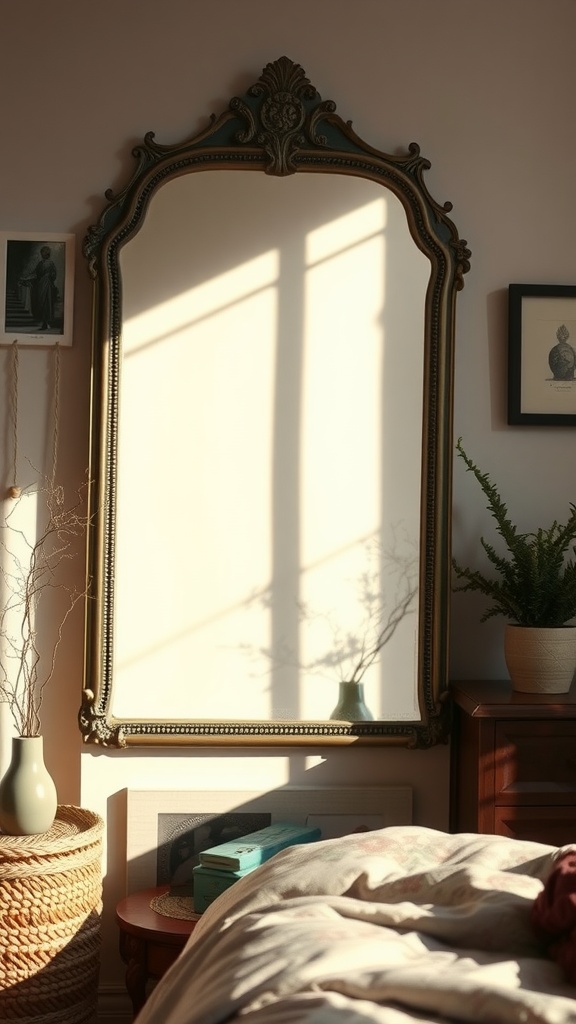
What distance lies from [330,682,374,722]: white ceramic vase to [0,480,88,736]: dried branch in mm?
787

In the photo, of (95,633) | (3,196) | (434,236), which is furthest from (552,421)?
(3,196)

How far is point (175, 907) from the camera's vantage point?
110 inches

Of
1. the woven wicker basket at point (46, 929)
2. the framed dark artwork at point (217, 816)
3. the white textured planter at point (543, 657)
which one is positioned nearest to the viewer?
the woven wicker basket at point (46, 929)

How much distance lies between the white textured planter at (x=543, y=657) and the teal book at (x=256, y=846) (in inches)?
27.7

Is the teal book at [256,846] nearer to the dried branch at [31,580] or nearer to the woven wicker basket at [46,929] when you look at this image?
the woven wicker basket at [46,929]

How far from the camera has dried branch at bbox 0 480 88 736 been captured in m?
3.04

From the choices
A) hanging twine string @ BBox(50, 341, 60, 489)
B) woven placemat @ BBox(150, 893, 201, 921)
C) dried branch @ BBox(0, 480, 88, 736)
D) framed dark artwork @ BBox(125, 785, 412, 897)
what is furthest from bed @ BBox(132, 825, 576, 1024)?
hanging twine string @ BBox(50, 341, 60, 489)

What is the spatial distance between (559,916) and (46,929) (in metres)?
1.54

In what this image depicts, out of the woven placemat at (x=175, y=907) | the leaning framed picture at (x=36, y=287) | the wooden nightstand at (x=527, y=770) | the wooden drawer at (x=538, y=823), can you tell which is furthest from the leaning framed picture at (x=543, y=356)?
the woven placemat at (x=175, y=907)

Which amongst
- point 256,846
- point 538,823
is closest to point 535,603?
point 538,823

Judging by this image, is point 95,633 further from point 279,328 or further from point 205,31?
point 205,31

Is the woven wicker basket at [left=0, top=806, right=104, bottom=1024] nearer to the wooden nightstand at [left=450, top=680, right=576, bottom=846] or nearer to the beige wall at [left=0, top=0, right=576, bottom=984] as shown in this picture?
the beige wall at [left=0, top=0, right=576, bottom=984]

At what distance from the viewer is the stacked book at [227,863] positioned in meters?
2.65

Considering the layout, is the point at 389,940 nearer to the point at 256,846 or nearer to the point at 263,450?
the point at 256,846
